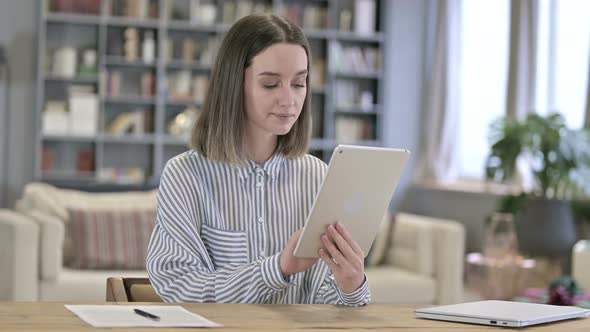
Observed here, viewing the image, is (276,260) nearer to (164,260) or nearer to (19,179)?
(164,260)

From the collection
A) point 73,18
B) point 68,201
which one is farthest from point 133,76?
point 68,201

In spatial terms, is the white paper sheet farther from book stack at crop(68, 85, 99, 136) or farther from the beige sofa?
book stack at crop(68, 85, 99, 136)

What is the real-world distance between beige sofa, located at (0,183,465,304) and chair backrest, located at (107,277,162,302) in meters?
2.81

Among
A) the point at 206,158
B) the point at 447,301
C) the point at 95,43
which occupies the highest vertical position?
the point at 95,43

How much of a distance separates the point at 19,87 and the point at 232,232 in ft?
19.3

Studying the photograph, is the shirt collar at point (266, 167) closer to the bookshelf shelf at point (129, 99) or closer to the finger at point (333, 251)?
the finger at point (333, 251)

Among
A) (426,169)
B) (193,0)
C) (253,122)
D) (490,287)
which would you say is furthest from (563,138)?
(253,122)

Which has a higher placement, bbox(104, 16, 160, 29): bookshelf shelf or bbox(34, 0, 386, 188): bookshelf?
bbox(104, 16, 160, 29): bookshelf shelf

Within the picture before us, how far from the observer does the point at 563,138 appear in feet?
19.0

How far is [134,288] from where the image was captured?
213 centimetres

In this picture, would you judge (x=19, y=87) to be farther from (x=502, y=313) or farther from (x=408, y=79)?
(x=502, y=313)

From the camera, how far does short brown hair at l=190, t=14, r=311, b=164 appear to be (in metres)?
2.10

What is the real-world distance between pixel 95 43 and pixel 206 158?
5943 millimetres

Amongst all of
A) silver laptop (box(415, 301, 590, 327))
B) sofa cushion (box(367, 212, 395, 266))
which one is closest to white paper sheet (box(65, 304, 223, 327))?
silver laptop (box(415, 301, 590, 327))
